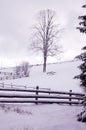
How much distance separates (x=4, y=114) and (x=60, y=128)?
2431 mm

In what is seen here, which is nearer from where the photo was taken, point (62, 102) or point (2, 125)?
point (2, 125)

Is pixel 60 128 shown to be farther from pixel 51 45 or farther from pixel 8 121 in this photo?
pixel 51 45

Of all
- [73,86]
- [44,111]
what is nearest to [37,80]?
[73,86]

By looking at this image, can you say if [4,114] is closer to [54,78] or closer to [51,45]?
[54,78]

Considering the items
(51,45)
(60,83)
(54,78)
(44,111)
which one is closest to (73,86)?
(60,83)

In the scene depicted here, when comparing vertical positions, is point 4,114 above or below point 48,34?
below

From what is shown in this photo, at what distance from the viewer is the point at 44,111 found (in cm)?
1376

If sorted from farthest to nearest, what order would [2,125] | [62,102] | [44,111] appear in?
[62,102], [44,111], [2,125]

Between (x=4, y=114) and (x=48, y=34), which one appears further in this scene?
(x=48, y=34)

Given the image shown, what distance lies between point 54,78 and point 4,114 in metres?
40.0

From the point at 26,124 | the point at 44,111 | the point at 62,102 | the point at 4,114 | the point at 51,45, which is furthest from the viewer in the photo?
the point at 51,45

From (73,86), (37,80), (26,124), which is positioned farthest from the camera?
(37,80)

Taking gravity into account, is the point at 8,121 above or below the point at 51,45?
below

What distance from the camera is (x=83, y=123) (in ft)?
38.1
